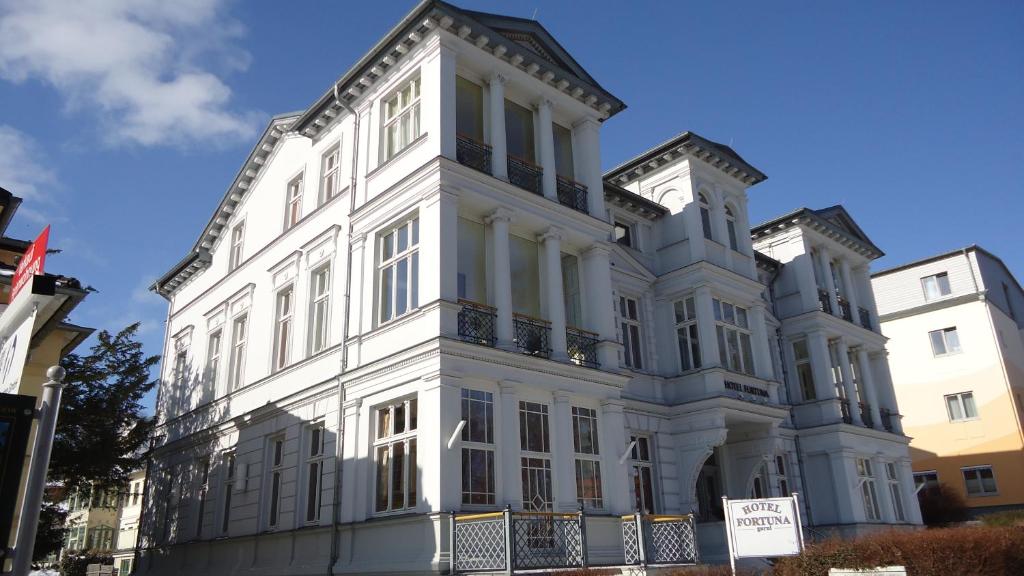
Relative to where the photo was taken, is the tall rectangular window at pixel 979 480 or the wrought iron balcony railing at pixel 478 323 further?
the tall rectangular window at pixel 979 480

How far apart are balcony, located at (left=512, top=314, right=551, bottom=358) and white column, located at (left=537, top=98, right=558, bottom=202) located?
10.5ft

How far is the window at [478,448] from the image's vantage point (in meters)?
14.8

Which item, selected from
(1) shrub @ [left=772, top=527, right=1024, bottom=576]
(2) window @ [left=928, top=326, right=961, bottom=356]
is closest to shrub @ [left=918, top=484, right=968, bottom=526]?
(2) window @ [left=928, top=326, right=961, bottom=356]

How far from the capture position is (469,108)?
59.8 feet

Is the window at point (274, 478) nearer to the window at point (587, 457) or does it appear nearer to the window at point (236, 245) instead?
the window at point (587, 457)

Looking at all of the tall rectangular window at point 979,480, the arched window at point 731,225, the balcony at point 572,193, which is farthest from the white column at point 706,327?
the tall rectangular window at point 979,480

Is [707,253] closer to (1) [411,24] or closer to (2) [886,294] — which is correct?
(1) [411,24]

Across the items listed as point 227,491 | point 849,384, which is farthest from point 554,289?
point 849,384

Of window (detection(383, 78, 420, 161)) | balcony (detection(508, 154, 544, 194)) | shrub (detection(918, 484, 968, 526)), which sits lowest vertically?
shrub (detection(918, 484, 968, 526))

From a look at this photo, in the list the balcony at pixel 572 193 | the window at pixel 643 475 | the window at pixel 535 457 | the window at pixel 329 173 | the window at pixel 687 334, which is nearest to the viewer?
the window at pixel 535 457

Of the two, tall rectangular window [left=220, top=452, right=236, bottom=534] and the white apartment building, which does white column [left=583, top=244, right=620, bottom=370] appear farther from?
tall rectangular window [left=220, top=452, right=236, bottom=534]

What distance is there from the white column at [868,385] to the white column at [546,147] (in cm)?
1686

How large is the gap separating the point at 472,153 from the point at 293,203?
24.9 feet

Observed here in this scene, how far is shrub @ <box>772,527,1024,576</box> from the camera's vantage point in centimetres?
1210
